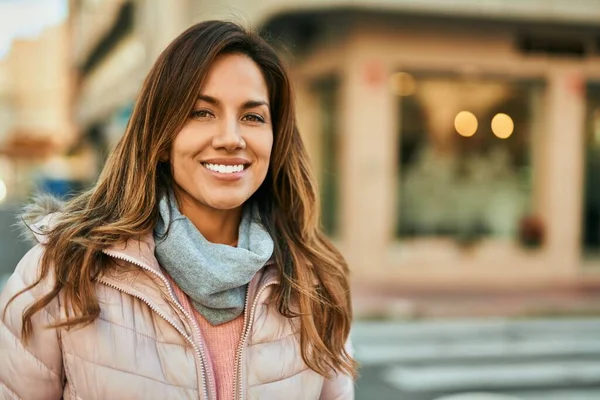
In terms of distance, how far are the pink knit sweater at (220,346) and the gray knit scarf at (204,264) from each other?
21 mm

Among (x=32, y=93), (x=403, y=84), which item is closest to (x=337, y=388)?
(x=403, y=84)

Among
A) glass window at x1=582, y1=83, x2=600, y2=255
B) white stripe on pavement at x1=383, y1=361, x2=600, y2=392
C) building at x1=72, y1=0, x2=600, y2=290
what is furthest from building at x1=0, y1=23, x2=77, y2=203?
white stripe on pavement at x1=383, y1=361, x2=600, y2=392

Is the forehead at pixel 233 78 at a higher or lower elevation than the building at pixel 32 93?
lower

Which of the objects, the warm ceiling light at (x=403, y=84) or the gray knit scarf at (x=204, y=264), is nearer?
the gray knit scarf at (x=204, y=264)

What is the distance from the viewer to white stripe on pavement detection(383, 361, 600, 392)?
727cm

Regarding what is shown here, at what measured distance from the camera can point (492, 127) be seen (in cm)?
1541

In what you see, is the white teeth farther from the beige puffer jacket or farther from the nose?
the beige puffer jacket

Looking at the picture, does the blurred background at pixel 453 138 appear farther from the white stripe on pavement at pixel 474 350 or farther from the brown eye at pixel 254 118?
the brown eye at pixel 254 118

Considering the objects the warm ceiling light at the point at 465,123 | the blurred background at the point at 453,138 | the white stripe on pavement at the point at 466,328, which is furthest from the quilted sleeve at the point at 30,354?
the warm ceiling light at the point at 465,123

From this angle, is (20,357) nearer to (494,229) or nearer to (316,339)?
(316,339)

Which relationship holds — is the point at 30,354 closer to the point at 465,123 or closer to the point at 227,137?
the point at 227,137

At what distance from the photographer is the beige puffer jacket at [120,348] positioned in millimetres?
1846

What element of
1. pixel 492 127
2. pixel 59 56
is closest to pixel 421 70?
pixel 492 127

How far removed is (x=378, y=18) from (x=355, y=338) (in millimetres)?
7175
